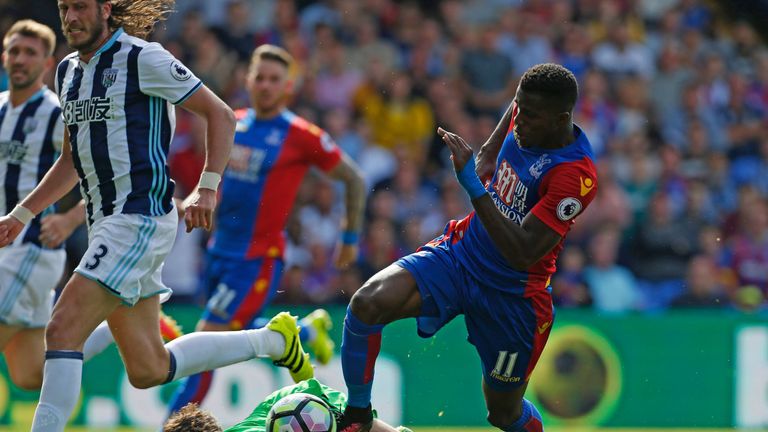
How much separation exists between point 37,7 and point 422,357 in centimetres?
579

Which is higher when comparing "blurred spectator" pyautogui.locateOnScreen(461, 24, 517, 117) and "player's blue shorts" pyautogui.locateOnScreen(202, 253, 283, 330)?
"blurred spectator" pyautogui.locateOnScreen(461, 24, 517, 117)

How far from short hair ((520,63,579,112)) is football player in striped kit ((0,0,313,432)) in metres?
1.51

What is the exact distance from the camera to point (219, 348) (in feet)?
22.5

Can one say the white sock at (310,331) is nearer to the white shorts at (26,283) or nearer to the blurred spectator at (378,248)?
the white shorts at (26,283)

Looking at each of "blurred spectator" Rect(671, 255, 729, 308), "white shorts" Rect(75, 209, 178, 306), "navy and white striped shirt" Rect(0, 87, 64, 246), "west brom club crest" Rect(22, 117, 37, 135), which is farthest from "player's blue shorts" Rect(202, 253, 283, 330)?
"blurred spectator" Rect(671, 255, 729, 308)

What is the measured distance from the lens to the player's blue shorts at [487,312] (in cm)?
638

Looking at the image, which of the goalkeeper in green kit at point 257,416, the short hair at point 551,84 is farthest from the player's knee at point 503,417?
the short hair at point 551,84

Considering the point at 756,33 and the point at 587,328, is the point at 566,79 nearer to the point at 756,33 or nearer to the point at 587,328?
the point at 587,328

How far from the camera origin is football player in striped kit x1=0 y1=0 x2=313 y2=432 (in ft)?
19.8

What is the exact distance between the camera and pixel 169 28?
46.3 ft

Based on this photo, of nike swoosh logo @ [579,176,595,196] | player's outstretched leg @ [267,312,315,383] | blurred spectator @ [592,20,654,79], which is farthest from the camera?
blurred spectator @ [592,20,654,79]

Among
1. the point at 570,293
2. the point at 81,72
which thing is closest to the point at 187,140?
the point at 570,293

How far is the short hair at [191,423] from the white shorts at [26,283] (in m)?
2.08

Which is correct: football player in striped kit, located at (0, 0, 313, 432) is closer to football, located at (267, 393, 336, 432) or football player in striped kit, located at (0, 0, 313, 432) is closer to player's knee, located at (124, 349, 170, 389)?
player's knee, located at (124, 349, 170, 389)
